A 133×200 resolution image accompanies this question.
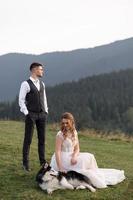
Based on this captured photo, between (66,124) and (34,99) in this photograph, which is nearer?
(66,124)

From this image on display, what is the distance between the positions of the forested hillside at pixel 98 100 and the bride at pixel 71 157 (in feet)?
307

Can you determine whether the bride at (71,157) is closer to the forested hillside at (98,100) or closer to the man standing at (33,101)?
the man standing at (33,101)

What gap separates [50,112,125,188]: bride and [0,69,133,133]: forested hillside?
93.5m

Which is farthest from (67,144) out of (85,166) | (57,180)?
(57,180)

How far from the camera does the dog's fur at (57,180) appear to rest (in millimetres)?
10438

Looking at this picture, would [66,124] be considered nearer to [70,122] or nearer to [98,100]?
[70,122]

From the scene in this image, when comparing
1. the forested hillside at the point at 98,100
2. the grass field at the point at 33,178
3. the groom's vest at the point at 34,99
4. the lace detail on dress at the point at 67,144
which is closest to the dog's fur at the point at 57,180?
the grass field at the point at 33,178

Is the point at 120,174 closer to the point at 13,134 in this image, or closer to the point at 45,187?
the point at 45,187

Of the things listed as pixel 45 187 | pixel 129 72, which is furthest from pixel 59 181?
pixel 129 72

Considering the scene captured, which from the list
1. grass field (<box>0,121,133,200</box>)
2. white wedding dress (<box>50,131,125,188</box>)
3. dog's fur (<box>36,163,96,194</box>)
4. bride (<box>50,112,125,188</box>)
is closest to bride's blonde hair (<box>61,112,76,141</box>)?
bride (<box>50,112,125,188</box>)

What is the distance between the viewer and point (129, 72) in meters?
195

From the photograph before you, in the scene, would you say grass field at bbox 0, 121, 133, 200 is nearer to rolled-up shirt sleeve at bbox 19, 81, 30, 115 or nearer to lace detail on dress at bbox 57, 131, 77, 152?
lace detail on dress at bbox 57, 131, 77, 152

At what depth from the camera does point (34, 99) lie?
38.9 feet

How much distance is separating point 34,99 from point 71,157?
5.63ft
